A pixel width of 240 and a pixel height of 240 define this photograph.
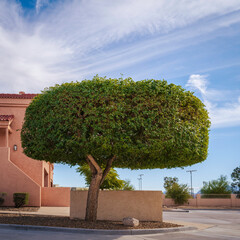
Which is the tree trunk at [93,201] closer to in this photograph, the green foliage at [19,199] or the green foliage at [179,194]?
the green foliage at [19,199]

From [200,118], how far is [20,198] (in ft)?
51.2

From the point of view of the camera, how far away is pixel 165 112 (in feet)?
48.3

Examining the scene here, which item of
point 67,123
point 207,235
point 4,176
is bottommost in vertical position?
point 207,235

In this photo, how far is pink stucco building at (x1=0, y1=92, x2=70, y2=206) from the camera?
2720cm

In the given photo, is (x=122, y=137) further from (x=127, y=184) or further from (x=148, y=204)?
(x=127, y=184)

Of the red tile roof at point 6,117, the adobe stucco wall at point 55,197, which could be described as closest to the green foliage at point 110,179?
the adobe stucco wall at point 55,197

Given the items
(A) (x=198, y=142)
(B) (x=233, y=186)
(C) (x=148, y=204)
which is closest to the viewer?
(A) (x=198, y=142)

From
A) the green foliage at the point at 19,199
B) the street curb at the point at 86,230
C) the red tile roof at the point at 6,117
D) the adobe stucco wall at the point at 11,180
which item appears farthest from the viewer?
the red tile roof at the point at 6,117

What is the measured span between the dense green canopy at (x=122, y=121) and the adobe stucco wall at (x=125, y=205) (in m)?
3.41

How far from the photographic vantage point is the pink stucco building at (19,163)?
1071 inches

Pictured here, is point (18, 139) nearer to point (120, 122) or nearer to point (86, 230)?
point (120, 122)

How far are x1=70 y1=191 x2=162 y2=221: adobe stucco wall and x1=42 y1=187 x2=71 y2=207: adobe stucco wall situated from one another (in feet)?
38.1

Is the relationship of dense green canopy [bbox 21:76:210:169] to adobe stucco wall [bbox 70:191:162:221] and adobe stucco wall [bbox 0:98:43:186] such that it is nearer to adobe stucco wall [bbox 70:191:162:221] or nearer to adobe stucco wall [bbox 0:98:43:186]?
adobe stucco wall [bbox 70:191:162:221]

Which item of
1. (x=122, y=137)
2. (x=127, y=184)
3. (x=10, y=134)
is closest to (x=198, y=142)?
(x=122, y=137)
